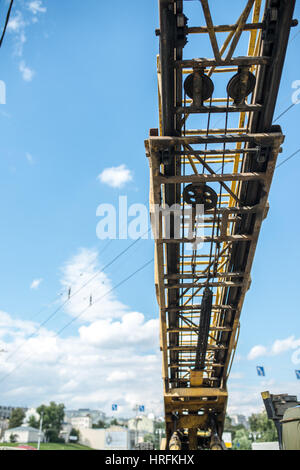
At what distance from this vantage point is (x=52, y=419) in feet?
303

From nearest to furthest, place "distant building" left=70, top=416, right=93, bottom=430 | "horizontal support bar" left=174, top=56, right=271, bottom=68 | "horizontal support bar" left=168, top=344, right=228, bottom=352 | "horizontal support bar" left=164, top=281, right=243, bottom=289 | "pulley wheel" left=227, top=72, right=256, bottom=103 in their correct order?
"horizontal support bar" left=174, top=56, right=271, bottom=68 < "pulley wheel" left=227, top=72, right=256, bottom=103 < "horizontal support bar" left=164, top=281, right=243, bottom=289 < "horizontal support bar" left=168, top=344, right=228, bottom=352 < "distant building" left=70, top=416, right=93, bottom=430

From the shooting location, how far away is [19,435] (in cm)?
8088

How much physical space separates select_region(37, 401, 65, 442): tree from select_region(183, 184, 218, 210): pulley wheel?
3958 inches

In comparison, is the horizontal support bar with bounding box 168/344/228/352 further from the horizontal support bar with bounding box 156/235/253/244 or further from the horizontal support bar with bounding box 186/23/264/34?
the horizontal support bar with bounding box 186/23/264/34

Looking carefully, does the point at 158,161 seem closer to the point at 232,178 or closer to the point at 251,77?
the point at 232,178

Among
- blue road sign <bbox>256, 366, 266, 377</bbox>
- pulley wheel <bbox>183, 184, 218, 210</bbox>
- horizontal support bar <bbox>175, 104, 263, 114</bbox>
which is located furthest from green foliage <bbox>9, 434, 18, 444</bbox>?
horizontal support bar <bbox>175, 104, 263, 114</bbox>

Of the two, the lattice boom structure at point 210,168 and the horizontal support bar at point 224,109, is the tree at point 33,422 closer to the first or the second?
the lattice boom structure at point 210,168

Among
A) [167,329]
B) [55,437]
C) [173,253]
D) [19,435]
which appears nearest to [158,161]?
[173,253]

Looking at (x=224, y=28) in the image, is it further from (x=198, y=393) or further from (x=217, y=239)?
(x=198, y=393)

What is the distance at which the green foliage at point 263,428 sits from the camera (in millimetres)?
65944

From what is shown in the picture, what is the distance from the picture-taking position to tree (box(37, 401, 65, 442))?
89062mm

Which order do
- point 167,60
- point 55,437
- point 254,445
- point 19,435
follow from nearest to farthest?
1. point 167,60
2. point 254,445
3. point 19,435
4. point 55,437

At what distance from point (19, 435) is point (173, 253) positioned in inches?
3661

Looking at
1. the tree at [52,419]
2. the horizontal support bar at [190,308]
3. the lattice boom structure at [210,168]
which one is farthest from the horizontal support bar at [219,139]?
the tree at [52,419]
